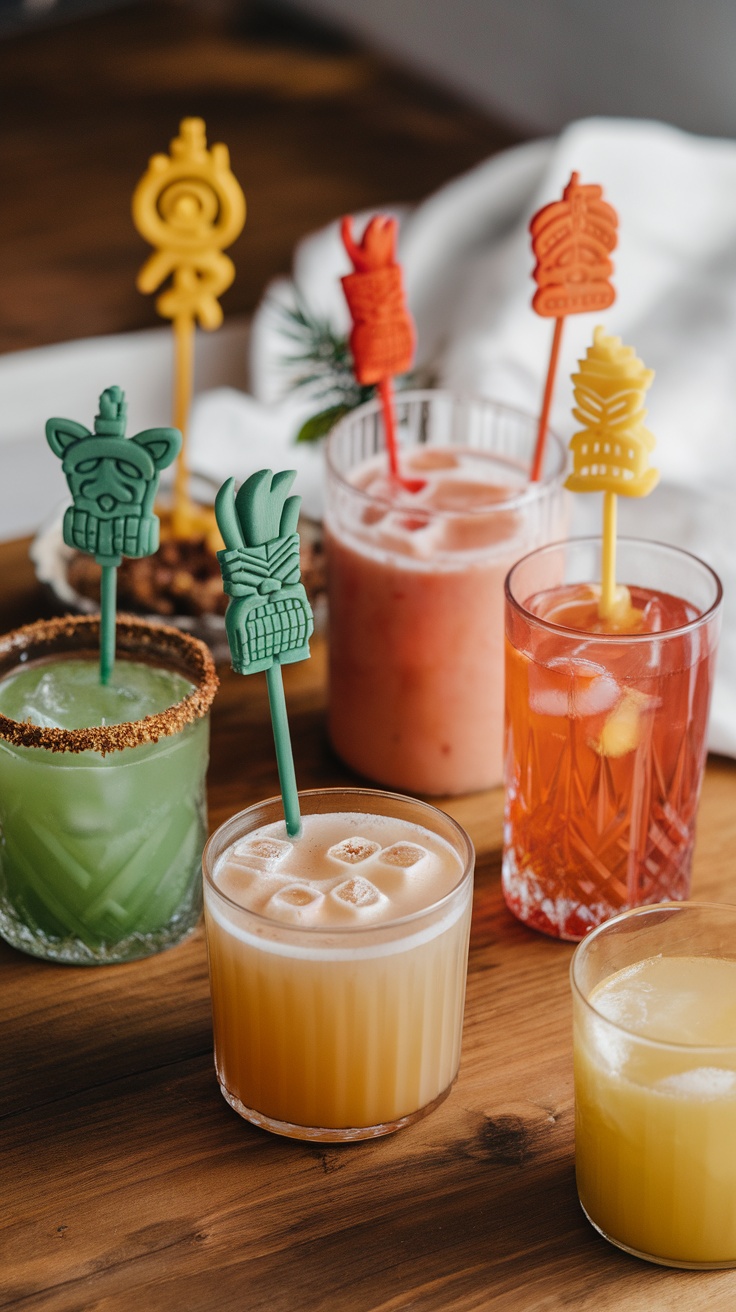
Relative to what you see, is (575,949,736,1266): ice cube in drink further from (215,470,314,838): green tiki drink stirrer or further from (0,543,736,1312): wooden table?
(215,470,314,838): green tiki drink stirrer

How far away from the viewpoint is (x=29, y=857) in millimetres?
942

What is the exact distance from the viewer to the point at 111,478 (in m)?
0.89

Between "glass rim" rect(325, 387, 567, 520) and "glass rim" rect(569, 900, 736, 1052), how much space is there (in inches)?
13.4

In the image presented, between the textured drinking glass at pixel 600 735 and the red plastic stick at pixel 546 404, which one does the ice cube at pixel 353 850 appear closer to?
the textured drinking glass at pixel 600 735

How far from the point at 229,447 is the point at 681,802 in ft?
2.79

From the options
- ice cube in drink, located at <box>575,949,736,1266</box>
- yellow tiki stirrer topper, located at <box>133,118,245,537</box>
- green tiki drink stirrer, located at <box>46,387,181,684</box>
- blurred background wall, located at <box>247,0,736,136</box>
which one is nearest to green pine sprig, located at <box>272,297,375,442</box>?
yellow tiki stirrer topper, located at <box>133,118,245,537</box>

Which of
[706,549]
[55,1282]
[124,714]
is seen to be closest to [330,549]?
[124,714]

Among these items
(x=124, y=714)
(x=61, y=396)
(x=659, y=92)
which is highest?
(x=659, y=92)

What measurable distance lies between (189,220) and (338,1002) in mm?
585

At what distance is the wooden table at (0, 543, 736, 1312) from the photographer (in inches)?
29.7

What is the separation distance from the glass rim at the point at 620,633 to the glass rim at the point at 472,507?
47 mm

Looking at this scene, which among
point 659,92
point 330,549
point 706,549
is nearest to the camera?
point 330,549

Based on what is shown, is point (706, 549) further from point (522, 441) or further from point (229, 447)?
point (229, 447)

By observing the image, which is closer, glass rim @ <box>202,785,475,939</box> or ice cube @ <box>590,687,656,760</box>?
glass rim @ <box>202,785,475,939</box>
